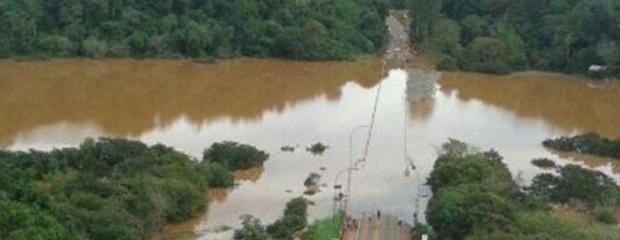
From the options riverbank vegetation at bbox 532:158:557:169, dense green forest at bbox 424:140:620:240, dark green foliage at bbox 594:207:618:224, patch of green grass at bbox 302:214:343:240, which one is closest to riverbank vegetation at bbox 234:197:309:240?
patch of green grass at bbox 302:214:343:240

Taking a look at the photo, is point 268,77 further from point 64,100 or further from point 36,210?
point 36,210

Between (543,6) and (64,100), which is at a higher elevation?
(543,6)

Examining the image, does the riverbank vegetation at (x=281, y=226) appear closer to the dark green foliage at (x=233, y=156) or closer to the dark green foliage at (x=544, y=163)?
the dark green foliage at (x=233, y=156)

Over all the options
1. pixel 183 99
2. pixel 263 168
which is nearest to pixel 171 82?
pixel 183 99

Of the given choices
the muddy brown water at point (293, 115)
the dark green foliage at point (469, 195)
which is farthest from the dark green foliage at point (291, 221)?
the dark green foliage at point (469, 195)

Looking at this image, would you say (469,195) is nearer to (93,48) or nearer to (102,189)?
(102,189)

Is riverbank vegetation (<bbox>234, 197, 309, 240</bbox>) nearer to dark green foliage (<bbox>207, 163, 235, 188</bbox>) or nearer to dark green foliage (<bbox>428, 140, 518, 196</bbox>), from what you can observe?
dark green foliage (<bbox>207, 163, 235, 188</bbox>)

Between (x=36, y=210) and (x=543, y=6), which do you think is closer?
(x=36, y=210)
